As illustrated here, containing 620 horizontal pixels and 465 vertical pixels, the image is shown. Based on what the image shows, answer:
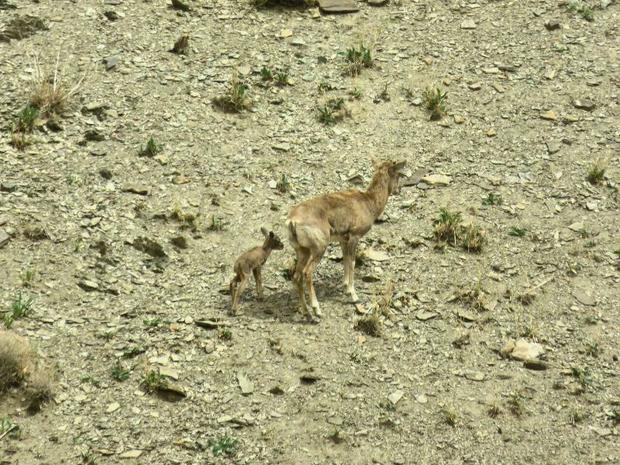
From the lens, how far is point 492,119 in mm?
18266

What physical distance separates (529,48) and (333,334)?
33.0ft

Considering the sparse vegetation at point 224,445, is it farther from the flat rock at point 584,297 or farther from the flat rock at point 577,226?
the flat rock at point 577,226

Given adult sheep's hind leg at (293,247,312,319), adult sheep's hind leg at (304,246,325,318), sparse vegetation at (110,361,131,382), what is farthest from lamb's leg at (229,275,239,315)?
sparse vegetation at (110,361,131,382)

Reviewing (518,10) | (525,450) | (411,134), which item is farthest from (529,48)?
(525,450)

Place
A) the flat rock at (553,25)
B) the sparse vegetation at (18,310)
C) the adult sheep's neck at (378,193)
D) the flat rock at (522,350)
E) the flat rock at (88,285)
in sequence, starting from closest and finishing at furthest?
the sparse vegetation at (18,310) < the flat rock at (522,350) < the flat rock at (88,285) < the adult sheep's neck at (378,193) < the flat rock at (553,25)

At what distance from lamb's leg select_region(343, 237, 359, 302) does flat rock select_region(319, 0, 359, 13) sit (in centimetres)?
881

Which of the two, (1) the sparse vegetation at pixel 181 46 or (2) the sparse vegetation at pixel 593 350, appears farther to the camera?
(1) the sparse vegetation at pixel 181 46

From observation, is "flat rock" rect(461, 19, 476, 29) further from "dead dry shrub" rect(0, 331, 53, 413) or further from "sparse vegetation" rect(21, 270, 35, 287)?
"dead dry shrub" rect(0, 331, 53, 413)

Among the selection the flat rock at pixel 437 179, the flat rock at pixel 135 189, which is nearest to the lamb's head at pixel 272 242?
the flat rock at pixel 135 189

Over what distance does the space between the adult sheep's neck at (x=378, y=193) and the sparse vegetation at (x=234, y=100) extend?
171 inches

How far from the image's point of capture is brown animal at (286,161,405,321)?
13133mm

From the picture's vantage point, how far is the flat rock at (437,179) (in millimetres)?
16688

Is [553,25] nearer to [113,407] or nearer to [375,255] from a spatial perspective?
[375,255]

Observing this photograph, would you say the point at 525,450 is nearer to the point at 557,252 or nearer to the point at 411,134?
the point at 557,252
